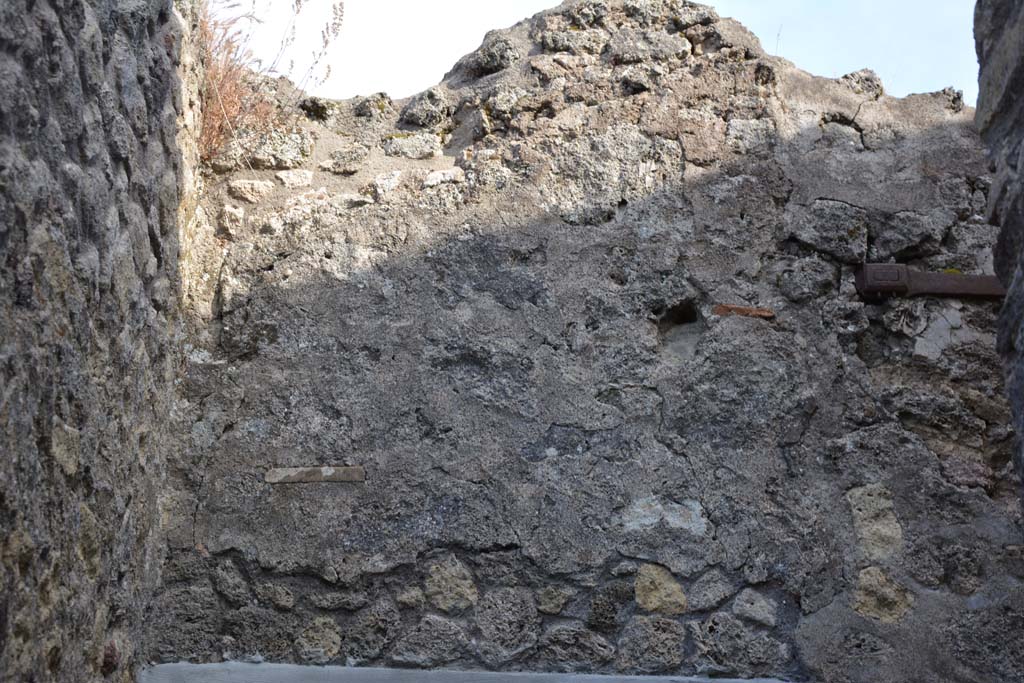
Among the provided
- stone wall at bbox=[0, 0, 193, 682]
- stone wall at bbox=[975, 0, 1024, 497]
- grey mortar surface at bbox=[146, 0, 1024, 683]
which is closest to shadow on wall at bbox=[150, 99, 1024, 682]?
grey mortar surface at bbox=[146, 0, 1024, 683]

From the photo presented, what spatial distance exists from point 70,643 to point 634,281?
1.57 m

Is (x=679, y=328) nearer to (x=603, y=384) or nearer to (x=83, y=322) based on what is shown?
(x=603, y=384)

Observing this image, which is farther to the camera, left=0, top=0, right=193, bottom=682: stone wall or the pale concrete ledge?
the pale concrete ledge

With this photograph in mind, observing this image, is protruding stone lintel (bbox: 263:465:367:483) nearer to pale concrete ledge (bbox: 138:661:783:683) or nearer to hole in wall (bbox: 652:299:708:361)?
pale concrete ledge (bbox: 138:661:783:683)

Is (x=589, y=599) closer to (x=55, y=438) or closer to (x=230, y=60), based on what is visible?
(x=55, y=438)

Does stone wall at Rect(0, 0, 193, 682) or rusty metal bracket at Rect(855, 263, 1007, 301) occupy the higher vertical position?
rusty metal bracket at Rect(855, 263, 1007, 301)

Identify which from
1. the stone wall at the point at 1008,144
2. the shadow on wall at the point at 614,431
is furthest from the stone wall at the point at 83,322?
the stone wall at the point at 1008,144

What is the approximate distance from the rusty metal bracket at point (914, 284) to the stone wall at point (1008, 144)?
38.7 inches

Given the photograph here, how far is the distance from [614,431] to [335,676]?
0.86 metres

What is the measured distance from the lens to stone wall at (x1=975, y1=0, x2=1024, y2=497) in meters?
1.67

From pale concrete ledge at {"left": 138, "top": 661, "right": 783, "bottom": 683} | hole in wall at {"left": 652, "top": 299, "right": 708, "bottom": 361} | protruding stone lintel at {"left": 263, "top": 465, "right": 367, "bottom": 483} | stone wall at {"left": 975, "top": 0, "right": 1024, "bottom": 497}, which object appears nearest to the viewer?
stone wall at {"left": 975, "top": 0, "right": 1024, "bottom": 497}

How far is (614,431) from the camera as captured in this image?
8.73 feet

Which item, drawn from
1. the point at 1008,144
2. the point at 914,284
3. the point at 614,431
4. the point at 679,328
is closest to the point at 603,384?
the point at 614,431

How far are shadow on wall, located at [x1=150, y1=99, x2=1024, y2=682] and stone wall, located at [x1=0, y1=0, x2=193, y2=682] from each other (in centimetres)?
24
